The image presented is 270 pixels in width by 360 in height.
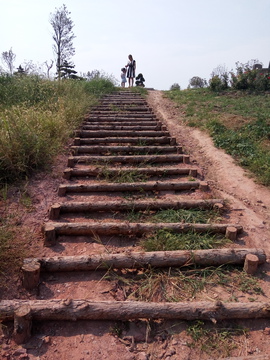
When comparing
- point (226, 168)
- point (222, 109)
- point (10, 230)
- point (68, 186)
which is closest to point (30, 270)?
point (10, 230)

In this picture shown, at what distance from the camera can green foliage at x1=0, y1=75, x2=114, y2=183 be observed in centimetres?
435

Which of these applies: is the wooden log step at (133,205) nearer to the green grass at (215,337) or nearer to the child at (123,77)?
the green grass at (215,337)

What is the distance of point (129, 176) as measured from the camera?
4.67 m

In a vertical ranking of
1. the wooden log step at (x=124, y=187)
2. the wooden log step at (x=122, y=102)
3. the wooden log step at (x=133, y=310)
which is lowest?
the wooden log step at (x=133, y=310)

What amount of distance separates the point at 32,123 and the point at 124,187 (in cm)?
257

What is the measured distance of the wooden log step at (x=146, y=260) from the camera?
278 centimetres

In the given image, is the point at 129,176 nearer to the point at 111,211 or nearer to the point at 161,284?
the point at 111,211

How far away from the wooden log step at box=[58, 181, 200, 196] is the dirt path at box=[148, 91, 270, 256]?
0.67 metres

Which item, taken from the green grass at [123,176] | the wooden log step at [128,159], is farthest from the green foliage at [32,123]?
the green grass at [123,176]

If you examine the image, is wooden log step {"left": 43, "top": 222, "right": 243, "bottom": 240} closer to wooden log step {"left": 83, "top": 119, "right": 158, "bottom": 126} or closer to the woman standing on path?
wooden log step {"left": 83, "top": 119, "right": 158, "bottom": 126}

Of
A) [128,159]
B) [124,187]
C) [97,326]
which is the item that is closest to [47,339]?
[97,326]

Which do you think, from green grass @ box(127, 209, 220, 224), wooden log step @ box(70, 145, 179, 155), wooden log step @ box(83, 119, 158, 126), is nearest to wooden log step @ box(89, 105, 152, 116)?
wooden log step @ box(83, 119, 158, 126)

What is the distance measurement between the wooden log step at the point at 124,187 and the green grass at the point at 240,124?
1.55 metres

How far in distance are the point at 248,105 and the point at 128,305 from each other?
28.6 ft
